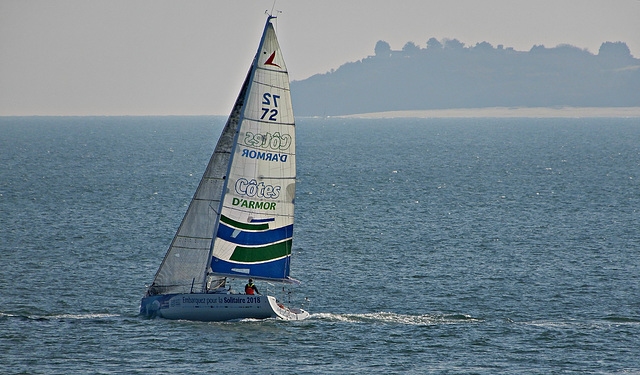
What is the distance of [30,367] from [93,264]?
23.7 metres

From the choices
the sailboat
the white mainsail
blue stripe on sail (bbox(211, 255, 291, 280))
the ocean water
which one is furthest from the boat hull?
blue stripe on sail (bbox(211, 255, 291, 280))

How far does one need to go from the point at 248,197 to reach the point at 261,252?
311cm

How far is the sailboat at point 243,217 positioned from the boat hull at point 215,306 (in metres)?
0.05

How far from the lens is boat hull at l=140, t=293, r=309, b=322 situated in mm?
44156

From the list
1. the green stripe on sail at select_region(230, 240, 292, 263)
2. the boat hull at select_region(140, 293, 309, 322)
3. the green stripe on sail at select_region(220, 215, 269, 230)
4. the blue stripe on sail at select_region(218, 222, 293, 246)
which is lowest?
the boat hull at select_region(140, 293, 309, 322)

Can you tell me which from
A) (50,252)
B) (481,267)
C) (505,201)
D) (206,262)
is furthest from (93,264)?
(505,201)

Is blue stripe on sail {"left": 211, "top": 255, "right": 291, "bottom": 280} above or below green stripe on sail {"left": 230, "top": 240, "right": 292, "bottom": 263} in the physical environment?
below

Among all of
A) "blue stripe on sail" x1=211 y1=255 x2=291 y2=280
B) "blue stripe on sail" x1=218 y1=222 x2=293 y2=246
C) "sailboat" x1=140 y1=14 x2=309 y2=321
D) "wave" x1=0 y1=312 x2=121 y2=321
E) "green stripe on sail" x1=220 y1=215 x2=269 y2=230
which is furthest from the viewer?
"wave" x1=0 y1=312 x2=121 y2=321

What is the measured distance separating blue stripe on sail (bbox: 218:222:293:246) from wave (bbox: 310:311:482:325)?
6047mm

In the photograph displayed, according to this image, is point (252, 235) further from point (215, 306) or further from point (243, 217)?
point (215, 306)

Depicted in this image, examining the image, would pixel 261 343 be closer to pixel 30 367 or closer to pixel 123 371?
pixel 123 371

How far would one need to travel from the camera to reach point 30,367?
39281 mm

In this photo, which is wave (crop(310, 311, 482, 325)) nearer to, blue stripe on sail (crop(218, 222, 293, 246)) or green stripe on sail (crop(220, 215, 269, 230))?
blue stripe on sail (crop(218, 222, 293, 246))

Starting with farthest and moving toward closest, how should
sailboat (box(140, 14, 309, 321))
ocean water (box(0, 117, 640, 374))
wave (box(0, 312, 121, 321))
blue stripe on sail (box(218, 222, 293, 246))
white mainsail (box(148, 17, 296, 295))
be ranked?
wave (box(0, 312, 121, 321)) → blue stripe on sail (box(218, 222, 293, 246)) → sailboat (box(140, 14, 309, 321)) → white mainsail (box(148, 17, 296, 295)) → ocean water (box(0, 117, 640, 374))
